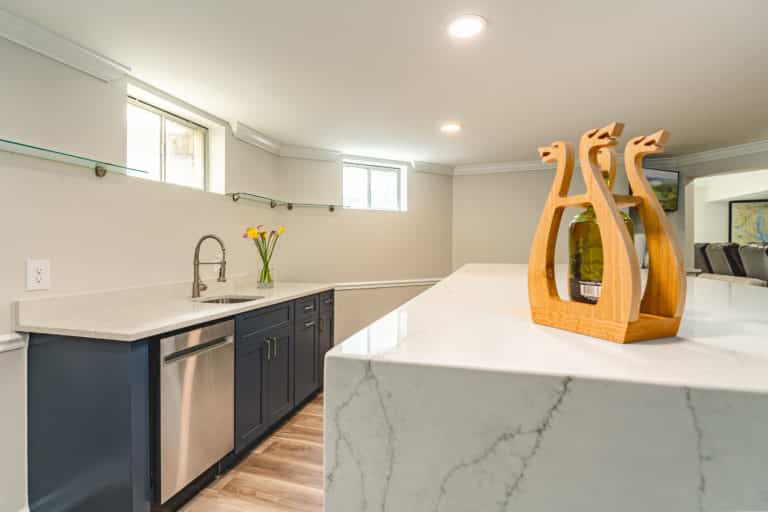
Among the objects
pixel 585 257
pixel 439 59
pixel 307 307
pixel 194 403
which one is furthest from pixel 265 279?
pixel 585 257

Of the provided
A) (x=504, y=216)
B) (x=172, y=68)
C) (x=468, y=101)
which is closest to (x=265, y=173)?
(x=172, y=68)

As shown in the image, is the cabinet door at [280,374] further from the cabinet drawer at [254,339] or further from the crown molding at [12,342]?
the crown molding at [12,342]

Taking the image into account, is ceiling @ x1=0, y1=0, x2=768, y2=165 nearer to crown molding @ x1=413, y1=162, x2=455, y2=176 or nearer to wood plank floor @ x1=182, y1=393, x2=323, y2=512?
crown molding @ x1=413, y1=162, x2=455, y2=176

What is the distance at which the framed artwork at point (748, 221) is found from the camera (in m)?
7.86

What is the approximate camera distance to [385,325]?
747 millimetres

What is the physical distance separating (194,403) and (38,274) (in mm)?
933

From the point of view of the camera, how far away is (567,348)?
568 millimetres

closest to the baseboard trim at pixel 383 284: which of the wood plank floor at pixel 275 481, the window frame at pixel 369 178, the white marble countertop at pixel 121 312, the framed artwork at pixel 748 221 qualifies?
the window frame at pixel 369 178

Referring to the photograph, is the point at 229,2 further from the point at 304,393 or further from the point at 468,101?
the point at 304,393

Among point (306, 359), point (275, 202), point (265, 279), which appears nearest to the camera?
point (306, 359)

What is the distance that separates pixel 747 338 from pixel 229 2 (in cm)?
197

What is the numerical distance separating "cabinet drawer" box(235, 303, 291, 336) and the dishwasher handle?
11 centimetres

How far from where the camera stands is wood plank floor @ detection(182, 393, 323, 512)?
1.90m

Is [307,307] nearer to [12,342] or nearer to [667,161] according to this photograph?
[12,342]
